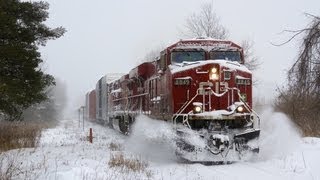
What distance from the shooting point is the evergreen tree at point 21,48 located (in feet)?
51.1

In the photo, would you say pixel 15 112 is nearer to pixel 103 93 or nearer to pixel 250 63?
pixel 103 93

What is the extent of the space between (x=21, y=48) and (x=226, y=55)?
693cm

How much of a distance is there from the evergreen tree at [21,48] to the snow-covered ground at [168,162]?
2.32 meters

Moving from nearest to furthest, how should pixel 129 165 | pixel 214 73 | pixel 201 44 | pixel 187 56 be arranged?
pixel 129 165 < pixel 214 73 < pixel 187 56 < pixel 201 44

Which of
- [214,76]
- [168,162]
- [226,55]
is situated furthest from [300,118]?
[168,162]

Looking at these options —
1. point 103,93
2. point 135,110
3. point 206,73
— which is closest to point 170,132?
point 206,73

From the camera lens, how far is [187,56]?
1358 centimetres

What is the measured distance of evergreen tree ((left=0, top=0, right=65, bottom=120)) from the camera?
1556 cm

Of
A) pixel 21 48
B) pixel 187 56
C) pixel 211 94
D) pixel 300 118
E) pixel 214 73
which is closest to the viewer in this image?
pixel 214 73

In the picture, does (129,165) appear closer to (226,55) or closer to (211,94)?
(211,94)

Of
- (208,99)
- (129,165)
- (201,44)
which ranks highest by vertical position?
(201,44)

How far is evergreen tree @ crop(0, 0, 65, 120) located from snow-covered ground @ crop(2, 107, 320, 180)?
7.60 feet

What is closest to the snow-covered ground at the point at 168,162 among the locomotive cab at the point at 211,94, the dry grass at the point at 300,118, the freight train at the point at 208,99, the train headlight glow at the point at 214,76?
the freight train at the point at 208,99

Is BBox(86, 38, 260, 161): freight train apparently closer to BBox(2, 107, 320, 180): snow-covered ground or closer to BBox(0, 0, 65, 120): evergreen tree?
BBox(2, 107, 320, 180): snow-covered ground
